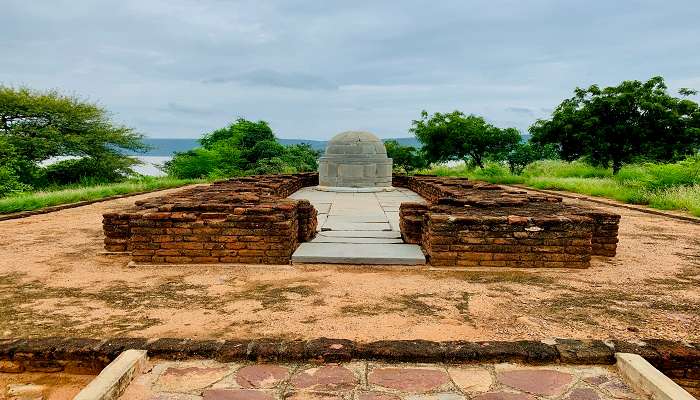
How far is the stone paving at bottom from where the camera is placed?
233cm

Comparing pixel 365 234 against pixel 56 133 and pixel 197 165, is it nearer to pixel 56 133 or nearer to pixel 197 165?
pixel 56 133

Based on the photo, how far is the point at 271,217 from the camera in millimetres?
4984

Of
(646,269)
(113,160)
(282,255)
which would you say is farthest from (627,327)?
(113,160)

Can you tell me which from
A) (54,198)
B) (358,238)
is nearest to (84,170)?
(54,198)

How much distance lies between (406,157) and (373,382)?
921 inches

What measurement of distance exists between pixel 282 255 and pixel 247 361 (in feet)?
7.69

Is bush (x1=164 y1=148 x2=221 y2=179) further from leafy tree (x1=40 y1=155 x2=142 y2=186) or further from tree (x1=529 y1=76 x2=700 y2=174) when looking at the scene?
tree (x1=529 y1=76 x2=700 y2=174)

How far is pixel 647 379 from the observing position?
7.70 feet

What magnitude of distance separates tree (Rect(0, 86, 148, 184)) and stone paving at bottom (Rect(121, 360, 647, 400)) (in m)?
16.5

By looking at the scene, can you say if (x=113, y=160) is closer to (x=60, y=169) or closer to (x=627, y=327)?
(x=60, y=169)

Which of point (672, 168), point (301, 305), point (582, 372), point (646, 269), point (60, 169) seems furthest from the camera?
point (60, 169)

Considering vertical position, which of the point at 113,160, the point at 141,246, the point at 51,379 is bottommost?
the point at 51,379

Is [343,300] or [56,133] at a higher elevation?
[56,133]

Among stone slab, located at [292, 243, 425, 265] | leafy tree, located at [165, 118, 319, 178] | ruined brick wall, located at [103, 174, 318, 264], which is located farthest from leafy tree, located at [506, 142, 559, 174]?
ruined brick wall, located at [103, 174, 318, 264]
